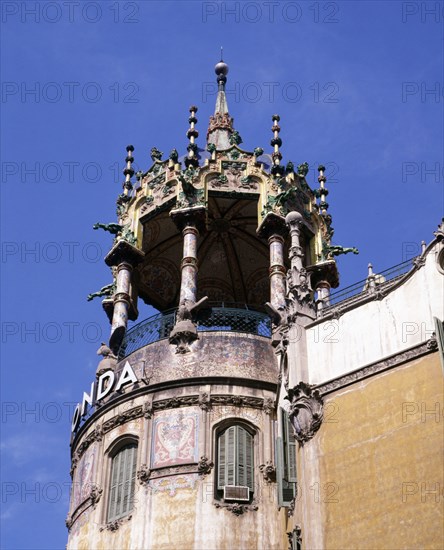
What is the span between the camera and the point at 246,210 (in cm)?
4334

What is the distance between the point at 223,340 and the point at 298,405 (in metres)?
7.13

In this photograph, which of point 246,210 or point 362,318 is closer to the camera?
point 362,318

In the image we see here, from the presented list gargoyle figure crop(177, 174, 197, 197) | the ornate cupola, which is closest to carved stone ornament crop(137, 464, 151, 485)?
the ornate cupola

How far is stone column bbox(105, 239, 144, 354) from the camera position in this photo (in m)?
37.7

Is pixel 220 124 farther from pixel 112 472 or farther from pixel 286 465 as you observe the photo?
pixel 286 465

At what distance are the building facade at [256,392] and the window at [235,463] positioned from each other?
0.05m

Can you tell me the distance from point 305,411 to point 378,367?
7.87ft

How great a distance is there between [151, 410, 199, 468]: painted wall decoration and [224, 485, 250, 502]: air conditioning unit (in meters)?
1.43

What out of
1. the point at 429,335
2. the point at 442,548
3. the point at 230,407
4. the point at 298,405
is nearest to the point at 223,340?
the point at 230,407

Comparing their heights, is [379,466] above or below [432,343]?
below

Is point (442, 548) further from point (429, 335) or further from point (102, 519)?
point (102, 519)

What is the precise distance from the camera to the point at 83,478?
33562 millimetres

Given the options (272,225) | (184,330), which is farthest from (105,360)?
(272,225)

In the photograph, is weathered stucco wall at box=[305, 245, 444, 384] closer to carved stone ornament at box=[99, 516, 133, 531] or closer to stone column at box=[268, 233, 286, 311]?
stone column at box=[268, 233, 286, 311]
